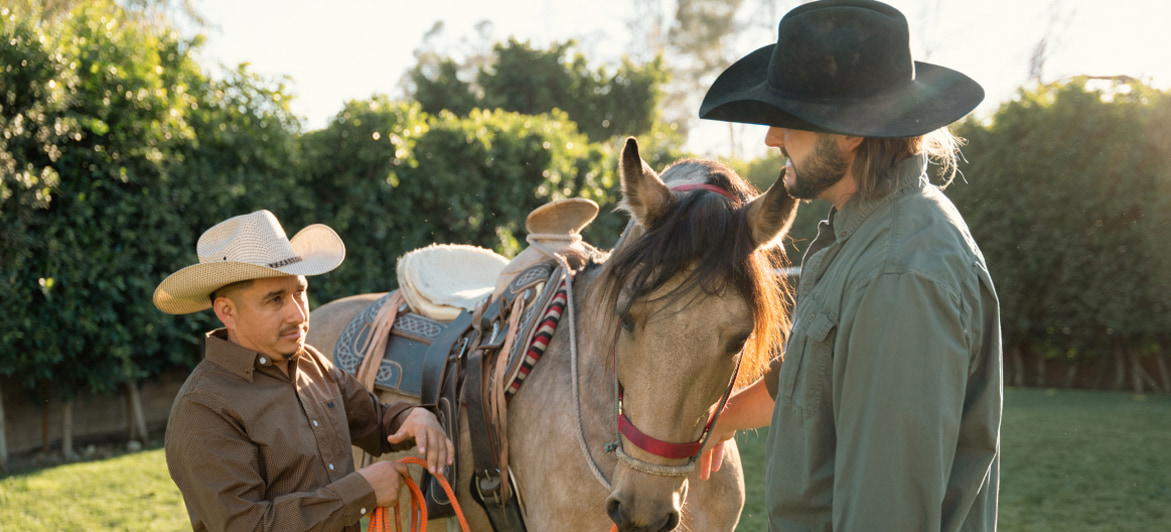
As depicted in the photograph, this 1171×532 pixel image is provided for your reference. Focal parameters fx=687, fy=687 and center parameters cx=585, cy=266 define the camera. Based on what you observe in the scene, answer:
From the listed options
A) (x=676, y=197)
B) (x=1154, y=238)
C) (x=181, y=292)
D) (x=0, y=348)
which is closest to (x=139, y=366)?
(x=0, y=348)

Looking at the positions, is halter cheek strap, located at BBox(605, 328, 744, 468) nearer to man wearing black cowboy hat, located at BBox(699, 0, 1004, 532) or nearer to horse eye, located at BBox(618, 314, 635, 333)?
horse eye, located at BBox(618, 314, 635, 333)

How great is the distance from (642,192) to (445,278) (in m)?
1.77

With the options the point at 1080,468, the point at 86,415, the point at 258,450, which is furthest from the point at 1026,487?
the point at 86,415

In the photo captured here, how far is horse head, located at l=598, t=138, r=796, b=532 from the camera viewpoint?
61.9 inches

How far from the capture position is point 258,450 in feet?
5.44

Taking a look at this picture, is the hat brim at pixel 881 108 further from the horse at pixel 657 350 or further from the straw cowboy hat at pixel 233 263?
the straw cowboy hat at pixel 233 263

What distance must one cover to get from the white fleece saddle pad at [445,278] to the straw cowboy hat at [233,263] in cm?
96

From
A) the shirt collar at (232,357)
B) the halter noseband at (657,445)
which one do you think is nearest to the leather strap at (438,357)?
the shirt collar at (232,357)

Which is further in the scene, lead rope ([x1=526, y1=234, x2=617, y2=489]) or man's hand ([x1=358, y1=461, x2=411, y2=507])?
lead rope ([x1=526, y1=234, x2=617, y2=489])

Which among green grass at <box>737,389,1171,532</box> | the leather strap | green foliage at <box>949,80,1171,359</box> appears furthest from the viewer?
green foliage at <box>949,80,1171,359</box>

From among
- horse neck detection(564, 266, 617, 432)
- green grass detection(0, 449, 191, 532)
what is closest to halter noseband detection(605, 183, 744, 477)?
horse neck detection(564, 266, 617, 432)

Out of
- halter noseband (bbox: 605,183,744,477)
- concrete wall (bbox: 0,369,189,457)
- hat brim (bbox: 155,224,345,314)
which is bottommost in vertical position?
concrete wall (bbox: 0,369,189,457)

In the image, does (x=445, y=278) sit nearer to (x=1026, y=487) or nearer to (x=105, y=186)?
(x=105, y=186)

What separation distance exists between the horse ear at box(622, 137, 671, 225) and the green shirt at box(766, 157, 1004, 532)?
0.55m
